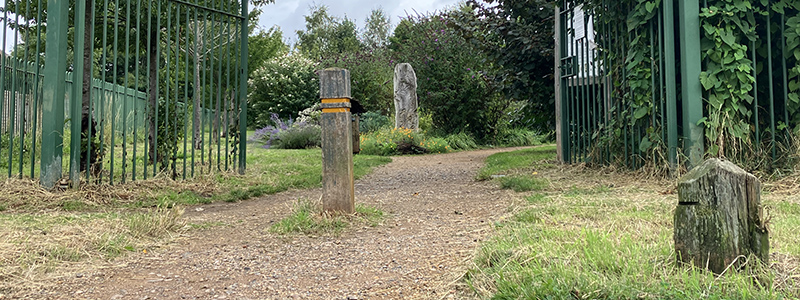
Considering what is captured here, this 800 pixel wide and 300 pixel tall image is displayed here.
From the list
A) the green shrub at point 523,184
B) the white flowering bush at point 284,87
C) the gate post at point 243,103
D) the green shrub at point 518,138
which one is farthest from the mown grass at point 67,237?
the white flowering bush at point 284,87

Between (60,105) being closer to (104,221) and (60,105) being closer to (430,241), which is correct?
(104,221)

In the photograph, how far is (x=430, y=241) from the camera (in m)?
3.34

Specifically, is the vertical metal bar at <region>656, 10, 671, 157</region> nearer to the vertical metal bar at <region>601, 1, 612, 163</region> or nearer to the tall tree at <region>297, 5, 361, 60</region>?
the vertical metal bar at <region>601, 1, 612, 163</region>

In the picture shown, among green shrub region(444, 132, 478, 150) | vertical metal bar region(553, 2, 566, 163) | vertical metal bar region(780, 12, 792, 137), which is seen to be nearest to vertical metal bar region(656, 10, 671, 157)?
vertical metal bar region(780, 12, 792, 137)

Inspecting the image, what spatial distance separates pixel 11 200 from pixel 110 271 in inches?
104

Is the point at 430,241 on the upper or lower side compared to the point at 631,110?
lower

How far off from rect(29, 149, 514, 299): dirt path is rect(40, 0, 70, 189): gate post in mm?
1481

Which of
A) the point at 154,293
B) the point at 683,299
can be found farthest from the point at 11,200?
the point at 683,299

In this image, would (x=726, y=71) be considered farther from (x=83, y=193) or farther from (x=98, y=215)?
(x=83, y=193)

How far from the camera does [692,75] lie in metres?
5.09

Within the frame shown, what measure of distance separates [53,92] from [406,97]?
10.2 m

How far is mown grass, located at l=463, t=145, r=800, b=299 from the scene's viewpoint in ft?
6.37

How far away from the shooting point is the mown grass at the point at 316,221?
3676 mm

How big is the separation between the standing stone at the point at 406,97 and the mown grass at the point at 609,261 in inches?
424
